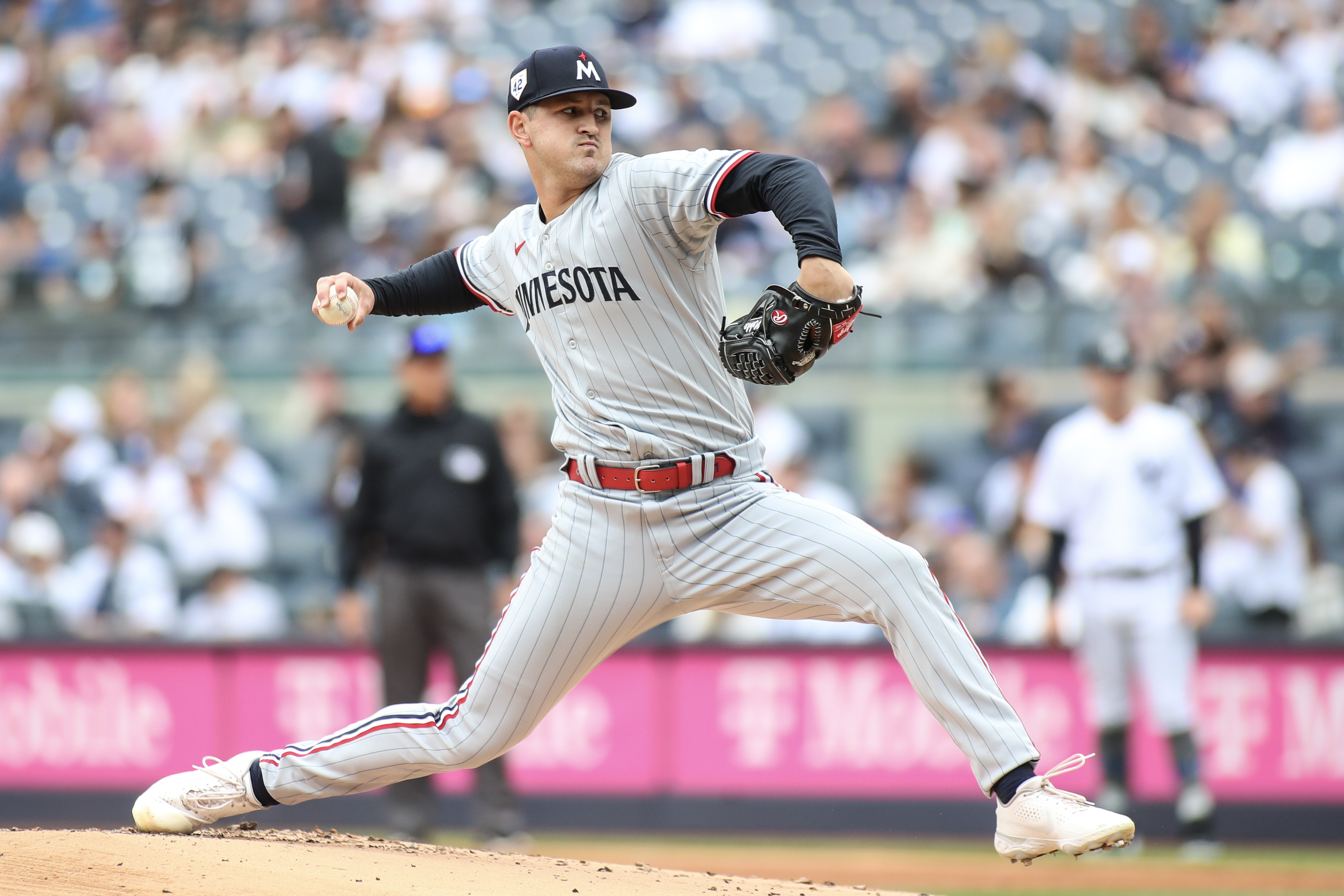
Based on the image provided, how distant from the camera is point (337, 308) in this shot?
3900 mm

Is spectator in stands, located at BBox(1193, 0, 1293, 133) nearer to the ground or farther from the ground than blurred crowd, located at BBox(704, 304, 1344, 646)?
farther from the ground

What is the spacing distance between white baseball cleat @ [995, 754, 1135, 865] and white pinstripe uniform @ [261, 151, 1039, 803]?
8 cm

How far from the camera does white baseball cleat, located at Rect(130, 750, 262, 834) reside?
4.32 meters

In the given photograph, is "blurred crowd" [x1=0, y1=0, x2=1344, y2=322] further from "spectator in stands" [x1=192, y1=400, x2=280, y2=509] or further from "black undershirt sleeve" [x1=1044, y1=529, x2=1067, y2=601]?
"black undershirt sleeve" [x1=1044, y1=529, x2=1067, y2=601]

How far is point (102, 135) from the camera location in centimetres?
1311

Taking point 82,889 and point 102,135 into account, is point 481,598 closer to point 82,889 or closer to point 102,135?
point 82,889

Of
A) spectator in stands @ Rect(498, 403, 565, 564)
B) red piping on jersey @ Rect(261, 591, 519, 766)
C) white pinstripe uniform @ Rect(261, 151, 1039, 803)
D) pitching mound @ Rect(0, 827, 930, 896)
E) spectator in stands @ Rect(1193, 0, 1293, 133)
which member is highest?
spectator in stands @ Rect(1193, 0, 1293, 133)

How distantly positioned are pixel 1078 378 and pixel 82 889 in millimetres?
6898

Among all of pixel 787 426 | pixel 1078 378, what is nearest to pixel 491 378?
pixel 787 426

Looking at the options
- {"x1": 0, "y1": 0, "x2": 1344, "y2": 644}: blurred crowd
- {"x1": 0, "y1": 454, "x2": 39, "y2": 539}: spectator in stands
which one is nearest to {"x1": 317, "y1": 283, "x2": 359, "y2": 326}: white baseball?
{"x1": 0, "y1": 0, "x2": 1344, "y2": 644}: blurred crowd

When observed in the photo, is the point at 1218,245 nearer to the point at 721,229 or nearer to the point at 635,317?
the point at 721,229

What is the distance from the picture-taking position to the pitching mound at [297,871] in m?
3.88

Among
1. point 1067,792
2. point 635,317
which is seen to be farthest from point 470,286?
point 1067,792

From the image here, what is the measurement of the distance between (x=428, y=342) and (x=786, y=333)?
3818mm
